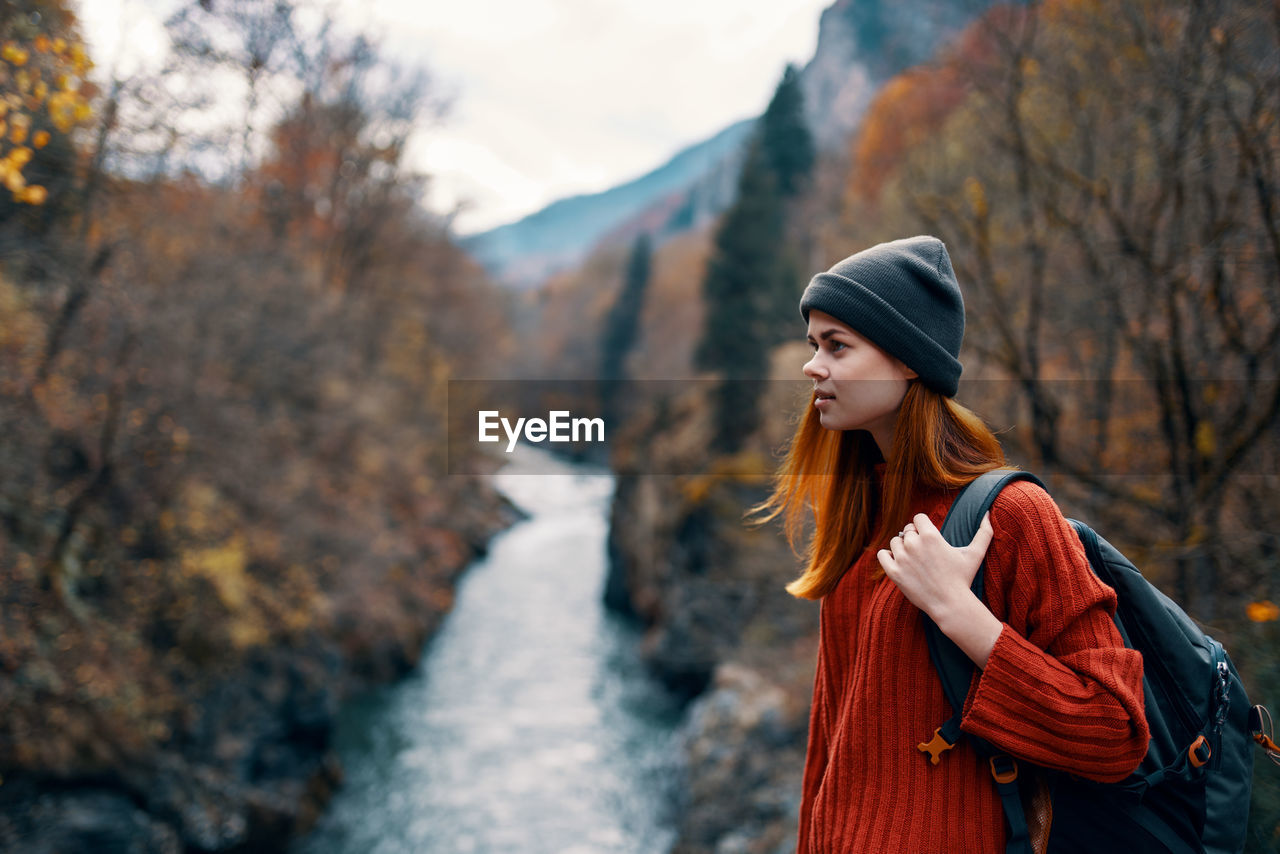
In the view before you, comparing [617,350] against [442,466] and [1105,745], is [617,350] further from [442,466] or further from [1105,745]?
[1105,745]

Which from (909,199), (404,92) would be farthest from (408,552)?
(909,199)

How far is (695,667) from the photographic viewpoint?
1673 centimetres

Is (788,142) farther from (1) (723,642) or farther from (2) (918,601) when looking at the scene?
(2) (918,601)

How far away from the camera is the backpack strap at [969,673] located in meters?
1.18

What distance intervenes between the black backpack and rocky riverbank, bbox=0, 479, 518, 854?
808 centimetres

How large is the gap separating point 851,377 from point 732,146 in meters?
59.9

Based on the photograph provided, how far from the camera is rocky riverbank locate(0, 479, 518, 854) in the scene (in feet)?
21.6

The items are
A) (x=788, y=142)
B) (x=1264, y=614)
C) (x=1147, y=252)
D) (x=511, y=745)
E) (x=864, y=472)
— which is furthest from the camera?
(x=788, y=142)

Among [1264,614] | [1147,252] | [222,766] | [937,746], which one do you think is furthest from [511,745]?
[937,746]

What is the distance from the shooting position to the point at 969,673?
3.94 ft

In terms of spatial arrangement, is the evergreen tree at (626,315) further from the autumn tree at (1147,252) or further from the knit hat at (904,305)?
the knit hat at (904,305)

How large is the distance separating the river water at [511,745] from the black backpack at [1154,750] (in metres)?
10.9

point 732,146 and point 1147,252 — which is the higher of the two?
point 732,146

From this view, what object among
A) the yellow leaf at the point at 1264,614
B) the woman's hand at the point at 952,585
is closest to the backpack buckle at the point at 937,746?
the woman's hand at the point at 952,585
